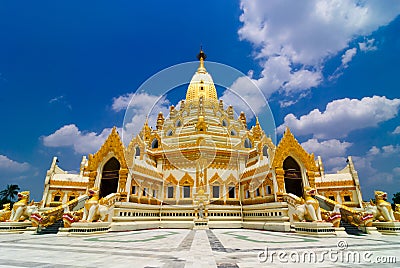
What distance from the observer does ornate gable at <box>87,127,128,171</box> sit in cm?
1762

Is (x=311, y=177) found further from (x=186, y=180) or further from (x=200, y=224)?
(x=186, y=180)

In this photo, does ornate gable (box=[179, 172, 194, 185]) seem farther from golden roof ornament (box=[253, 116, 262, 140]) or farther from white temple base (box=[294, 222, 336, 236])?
white temple base (box=[294, 222, 336, 236])

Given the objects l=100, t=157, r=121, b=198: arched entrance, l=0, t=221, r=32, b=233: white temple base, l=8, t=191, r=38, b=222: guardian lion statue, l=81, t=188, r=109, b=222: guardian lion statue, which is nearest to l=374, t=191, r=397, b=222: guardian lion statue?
l=81, t=188, r=109, b=222: guardian lion statue

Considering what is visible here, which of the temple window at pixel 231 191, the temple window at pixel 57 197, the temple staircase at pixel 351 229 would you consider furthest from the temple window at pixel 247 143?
the temple window at pixel 57 197

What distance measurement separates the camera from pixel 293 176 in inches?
688

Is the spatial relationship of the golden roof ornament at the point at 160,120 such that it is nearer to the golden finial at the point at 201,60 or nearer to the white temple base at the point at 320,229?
the golden finial at the point at 201,60

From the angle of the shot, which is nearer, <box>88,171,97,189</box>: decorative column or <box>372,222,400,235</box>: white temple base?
<box>372,222,400,235</box>: white temple base

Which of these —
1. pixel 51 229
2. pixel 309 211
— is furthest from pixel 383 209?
pixel 51 229

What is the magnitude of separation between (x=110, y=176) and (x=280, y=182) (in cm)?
1278

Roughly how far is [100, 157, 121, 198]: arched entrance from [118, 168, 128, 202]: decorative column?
3.30 feet

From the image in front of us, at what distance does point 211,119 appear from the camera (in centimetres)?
2822

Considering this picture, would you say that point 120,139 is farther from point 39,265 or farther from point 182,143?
point 39,265

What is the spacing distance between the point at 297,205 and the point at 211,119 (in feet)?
52.8

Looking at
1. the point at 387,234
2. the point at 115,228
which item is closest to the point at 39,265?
the point at 115,228
